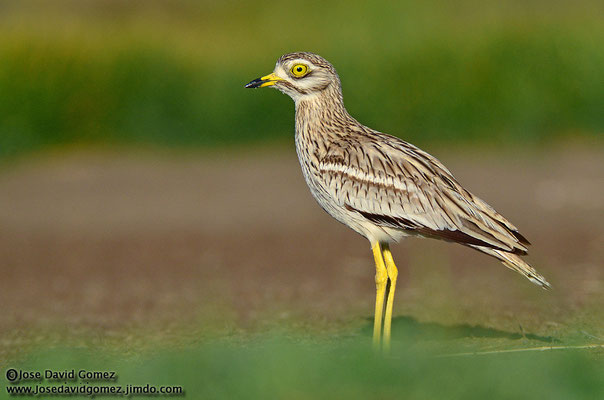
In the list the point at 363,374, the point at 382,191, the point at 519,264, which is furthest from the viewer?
the point at 382,191

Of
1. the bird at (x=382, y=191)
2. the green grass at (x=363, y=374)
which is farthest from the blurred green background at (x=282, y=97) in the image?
the green grass at (x=363, y=374)

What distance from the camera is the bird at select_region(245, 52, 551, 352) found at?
5898 millimetres

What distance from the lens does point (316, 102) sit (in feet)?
21.1

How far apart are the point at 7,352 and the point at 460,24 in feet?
39.1

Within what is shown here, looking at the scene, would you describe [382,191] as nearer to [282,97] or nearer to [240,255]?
[240,255]

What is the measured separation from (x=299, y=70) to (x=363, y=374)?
2.33 m

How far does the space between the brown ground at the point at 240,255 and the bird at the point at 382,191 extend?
0.68 m

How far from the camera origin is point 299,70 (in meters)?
6.41

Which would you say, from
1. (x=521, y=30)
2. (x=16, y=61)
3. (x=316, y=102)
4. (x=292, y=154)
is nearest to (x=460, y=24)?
(x=521, y=30)

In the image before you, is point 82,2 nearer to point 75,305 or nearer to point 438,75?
point 438,75

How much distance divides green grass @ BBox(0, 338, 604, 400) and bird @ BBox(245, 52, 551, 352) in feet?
2.84
